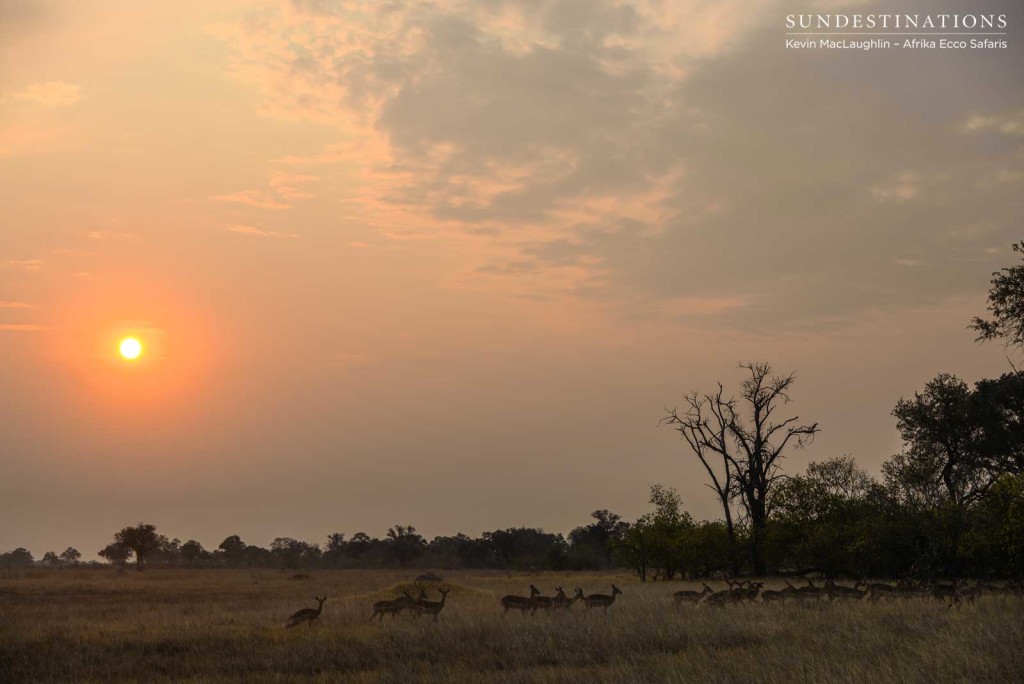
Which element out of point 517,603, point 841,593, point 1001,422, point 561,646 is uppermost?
point 1001,422

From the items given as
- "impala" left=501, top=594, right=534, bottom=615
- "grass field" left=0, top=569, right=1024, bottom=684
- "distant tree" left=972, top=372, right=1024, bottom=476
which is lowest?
"grass field" left=0, top=569, right=1024, bottom=684

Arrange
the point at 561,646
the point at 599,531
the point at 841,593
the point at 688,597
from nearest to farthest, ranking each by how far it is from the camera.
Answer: the point at 561,646 < the point at 841,593 < the point at 688,597 < the point at 599,531

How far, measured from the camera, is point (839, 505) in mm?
49531

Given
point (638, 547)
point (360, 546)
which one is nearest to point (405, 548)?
point (360, 546)

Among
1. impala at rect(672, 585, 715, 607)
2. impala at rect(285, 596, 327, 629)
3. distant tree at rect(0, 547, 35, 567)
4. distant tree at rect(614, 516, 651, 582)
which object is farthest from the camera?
distant tree at rect(0, 547, 35, 567)

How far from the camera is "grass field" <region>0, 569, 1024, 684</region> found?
1572cm

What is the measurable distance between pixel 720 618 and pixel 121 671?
46.4 ft

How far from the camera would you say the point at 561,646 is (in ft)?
65.4

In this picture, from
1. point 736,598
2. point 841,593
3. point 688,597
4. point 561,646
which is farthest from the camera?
point 688,597

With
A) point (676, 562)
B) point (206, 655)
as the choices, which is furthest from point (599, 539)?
point (206, 655)

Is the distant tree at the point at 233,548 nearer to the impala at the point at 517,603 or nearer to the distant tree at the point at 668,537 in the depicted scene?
the distant tree at the point at 668,537

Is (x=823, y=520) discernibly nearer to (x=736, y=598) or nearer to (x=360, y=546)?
(x=736, y=598)

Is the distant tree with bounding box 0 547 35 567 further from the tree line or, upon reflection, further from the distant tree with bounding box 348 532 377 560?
the tree line

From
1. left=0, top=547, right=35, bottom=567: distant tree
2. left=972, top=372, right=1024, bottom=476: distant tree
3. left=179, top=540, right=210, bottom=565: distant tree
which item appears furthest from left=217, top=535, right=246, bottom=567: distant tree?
left=972, top=372, right=1024, bottom=476: distant tree
